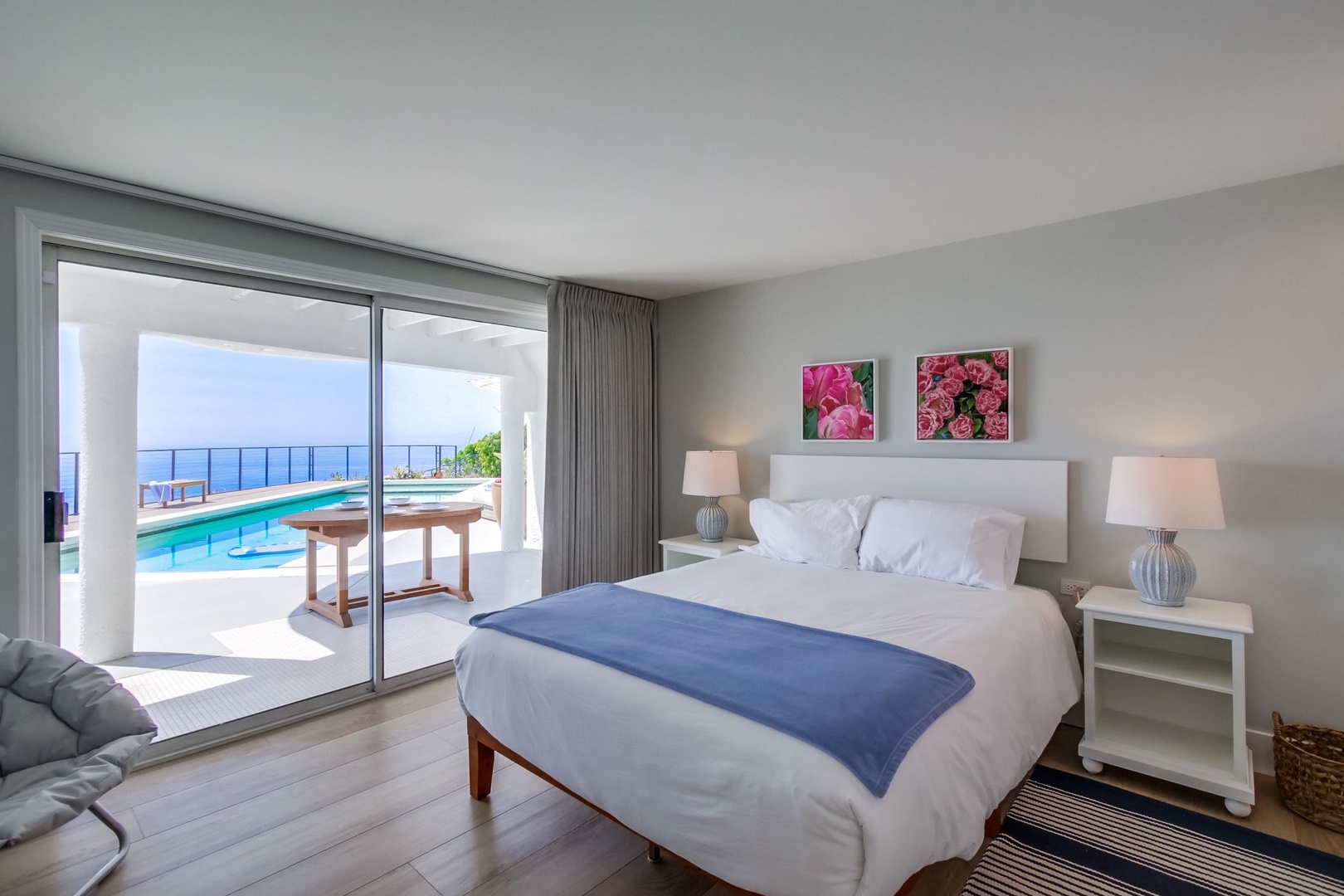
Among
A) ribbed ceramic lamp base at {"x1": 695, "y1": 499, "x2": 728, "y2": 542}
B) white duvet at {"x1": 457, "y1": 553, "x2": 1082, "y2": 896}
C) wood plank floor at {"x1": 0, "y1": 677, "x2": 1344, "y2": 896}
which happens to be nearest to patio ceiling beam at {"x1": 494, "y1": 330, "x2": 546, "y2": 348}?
ribbed ceramic lamp base at {"x1": 695, "y1": 499, "x2": 728, "y2": 542}

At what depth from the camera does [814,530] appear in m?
3.41

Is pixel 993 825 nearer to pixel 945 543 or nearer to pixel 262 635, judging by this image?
pixel 945 543

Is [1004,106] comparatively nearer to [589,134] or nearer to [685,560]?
[589,134]

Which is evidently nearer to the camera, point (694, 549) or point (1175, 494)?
point (1175, 494)

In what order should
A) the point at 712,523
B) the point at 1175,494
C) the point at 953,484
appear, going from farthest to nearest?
the point at 712,523 < the point at 953,484 < the point at 1175,494

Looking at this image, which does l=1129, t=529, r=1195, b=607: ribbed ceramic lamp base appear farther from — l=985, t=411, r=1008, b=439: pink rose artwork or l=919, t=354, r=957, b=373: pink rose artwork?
l=919, t=354, r=957, b=373: pink rose artwork

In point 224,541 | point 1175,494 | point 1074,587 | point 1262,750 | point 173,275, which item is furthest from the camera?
point 224,541

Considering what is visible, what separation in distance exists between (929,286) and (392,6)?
2810mm

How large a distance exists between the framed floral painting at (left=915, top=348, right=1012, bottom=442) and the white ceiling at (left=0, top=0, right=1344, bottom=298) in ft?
2.29

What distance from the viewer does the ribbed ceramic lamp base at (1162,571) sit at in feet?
8.03

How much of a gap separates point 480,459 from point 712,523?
1.51 m

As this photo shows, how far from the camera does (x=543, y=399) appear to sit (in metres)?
4.25

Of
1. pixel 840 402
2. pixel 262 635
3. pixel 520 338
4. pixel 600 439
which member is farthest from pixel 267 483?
pixel 840 402

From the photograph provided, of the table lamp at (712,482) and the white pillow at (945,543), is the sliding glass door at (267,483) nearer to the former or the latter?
the table lamp at (712,482)
